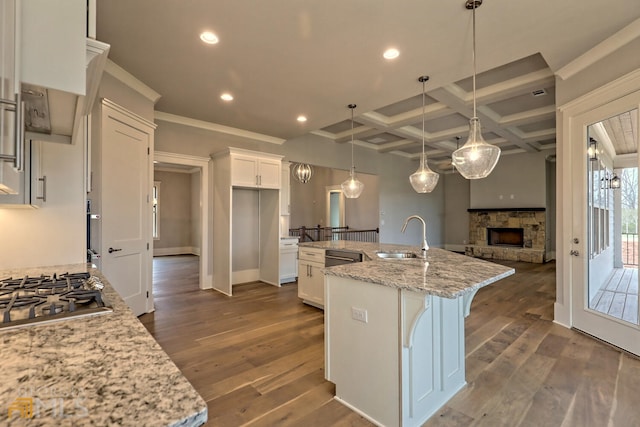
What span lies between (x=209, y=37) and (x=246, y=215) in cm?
344

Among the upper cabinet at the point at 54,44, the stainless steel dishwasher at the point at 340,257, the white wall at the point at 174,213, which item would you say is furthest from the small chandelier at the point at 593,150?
the white wall at the point at 174,213

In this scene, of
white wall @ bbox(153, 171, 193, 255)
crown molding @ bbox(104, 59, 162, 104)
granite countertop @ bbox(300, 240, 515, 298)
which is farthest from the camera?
white wall @ bbox(153, 171, 193, 255)

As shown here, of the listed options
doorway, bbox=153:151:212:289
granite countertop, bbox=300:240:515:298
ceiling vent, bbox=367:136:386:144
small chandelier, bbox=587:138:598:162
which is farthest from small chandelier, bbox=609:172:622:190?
doorway, bbox=153:151:212:289

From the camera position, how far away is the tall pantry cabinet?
192 inches

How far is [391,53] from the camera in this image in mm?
2957

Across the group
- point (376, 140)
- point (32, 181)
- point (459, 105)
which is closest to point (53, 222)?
point (32, 181)

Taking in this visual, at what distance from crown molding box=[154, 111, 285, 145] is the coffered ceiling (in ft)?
0.25

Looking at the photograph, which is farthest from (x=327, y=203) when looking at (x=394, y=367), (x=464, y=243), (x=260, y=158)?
(x=394, y=367)

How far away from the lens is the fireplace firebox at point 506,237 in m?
8.41

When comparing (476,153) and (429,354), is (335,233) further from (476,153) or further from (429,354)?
(429,354)

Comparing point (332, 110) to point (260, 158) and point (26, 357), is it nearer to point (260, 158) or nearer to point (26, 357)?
point (260, 158)

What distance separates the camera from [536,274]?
6.33 metres

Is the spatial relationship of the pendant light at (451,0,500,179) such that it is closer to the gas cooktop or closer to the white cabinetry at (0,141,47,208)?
the gas cooktop

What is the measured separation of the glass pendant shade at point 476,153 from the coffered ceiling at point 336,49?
85cm
